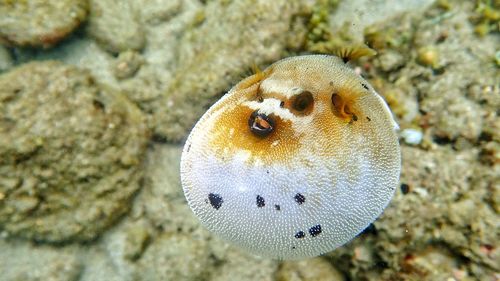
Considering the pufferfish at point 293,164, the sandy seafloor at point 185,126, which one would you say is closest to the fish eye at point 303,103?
the pufferfish at point 293,164

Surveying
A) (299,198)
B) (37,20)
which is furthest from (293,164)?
(37,20)

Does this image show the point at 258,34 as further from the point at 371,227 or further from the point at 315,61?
the point at 371,227

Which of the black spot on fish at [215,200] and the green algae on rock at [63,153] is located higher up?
the black spot on fish at [215,200]

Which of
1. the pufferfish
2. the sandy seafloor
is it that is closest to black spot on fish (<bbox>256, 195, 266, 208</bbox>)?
the pufferfish

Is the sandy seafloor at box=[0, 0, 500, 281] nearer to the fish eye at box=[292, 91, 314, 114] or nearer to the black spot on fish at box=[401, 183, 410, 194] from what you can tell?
the black spot on fish at box=[401, 183, 410, 194]

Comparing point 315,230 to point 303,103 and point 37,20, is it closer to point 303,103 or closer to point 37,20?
point 303,103

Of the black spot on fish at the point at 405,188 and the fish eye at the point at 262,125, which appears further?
the black spot on fish at the point at 405,188

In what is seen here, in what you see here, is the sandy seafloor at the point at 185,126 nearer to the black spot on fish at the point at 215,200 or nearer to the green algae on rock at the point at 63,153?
the green algae on rock at the point at 63,153
